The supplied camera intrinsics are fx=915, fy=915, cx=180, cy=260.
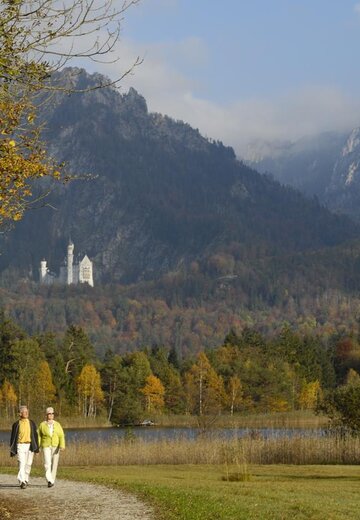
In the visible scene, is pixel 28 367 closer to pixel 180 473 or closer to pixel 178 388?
pixel 178 388

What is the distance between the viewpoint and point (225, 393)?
113 metres

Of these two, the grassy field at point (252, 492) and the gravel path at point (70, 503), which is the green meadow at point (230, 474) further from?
the gravel path at point (70, 503)

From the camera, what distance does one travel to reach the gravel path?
18055 millimetres

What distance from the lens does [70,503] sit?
64.8 feet

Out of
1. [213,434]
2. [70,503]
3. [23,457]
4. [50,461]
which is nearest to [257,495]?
[50,461]

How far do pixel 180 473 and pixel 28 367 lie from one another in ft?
234

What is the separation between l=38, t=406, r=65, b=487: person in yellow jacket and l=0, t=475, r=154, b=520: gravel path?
0.44m

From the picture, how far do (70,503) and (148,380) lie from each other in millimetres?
94057

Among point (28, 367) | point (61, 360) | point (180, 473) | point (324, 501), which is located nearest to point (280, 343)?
point (61, 360)

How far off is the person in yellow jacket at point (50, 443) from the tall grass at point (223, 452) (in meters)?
17.6

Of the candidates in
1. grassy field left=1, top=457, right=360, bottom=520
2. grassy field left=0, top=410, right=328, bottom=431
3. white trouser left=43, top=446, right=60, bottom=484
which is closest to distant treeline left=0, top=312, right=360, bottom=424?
grassy field left=0, top=410, right=328, bottom=431

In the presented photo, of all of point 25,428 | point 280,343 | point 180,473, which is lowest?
point 180,473

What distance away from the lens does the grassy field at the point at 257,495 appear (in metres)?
18.7

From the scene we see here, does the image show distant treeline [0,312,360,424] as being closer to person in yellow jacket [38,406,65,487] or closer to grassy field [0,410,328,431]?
grassy field [0,410,328,431]
